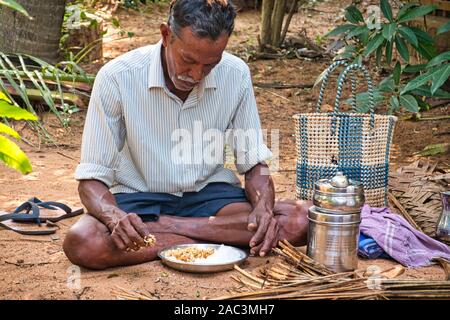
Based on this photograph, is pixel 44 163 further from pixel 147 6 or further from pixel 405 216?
pixel 147 6

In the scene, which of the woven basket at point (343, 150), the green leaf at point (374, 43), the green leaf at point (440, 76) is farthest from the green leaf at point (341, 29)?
the woven basket at point (343, 150)

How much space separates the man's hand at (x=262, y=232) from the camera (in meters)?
3.29

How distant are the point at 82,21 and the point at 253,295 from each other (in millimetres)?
5847

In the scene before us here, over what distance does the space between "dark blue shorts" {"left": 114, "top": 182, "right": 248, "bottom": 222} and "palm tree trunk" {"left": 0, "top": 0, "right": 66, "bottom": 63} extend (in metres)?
3.28

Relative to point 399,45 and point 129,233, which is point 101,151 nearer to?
point 129,233

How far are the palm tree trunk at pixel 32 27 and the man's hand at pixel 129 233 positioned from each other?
3.70 metres

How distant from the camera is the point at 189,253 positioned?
3.32 metres

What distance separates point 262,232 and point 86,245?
2.45 ft

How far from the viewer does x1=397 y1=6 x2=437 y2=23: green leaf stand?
497 cm

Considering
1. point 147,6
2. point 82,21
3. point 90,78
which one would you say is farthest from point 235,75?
point 147,6

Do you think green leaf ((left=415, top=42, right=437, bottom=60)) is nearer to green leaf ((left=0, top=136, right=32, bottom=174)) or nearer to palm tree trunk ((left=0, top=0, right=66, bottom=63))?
palm tree trunk ((left=0, top=0, right=66, bottom=63))

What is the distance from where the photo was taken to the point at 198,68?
314cm

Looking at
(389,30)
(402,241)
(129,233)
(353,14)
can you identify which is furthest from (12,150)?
(353,14)

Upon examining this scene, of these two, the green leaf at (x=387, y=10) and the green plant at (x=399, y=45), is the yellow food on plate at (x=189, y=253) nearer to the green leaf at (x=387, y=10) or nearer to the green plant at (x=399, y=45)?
the green plant at (x=399, y=45)
